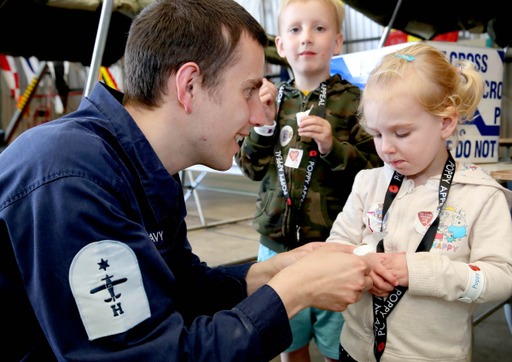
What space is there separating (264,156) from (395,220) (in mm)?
605

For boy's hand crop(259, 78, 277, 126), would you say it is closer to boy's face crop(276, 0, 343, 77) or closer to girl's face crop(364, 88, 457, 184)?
boy's face crop(276, 0, 343, 77)

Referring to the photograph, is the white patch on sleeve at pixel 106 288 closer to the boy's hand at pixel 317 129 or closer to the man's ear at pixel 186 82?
the man's ear at pixel 186 82

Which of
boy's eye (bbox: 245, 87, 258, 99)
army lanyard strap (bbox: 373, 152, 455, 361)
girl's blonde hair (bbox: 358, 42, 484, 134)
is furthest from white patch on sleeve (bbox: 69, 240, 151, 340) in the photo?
girl's blonde hair (bbox: 358, 42, 484, 134)

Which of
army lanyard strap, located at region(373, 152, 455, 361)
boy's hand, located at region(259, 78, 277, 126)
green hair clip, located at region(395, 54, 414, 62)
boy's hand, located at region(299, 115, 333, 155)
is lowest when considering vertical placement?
army lanyard strap, located at region(373, 152, 455, 361)

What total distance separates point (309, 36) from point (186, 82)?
723mm

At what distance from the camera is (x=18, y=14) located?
2527mm

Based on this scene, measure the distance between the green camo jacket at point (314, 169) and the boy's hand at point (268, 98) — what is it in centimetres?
8

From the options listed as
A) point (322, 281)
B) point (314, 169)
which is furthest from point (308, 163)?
point (322, 281)

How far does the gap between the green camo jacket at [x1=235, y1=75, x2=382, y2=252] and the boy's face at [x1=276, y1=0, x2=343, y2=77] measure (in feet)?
0.24

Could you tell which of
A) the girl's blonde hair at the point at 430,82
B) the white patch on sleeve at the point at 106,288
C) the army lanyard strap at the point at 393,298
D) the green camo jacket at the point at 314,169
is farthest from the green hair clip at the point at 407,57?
the white patch on sleeve at the point at 106,288

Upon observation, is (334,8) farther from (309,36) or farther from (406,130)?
(406,130)

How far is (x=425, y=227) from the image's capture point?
1.09 m

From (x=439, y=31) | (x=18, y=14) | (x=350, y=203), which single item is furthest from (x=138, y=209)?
(x=439, y=31)

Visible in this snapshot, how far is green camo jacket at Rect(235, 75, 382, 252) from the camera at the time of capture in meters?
1.52
